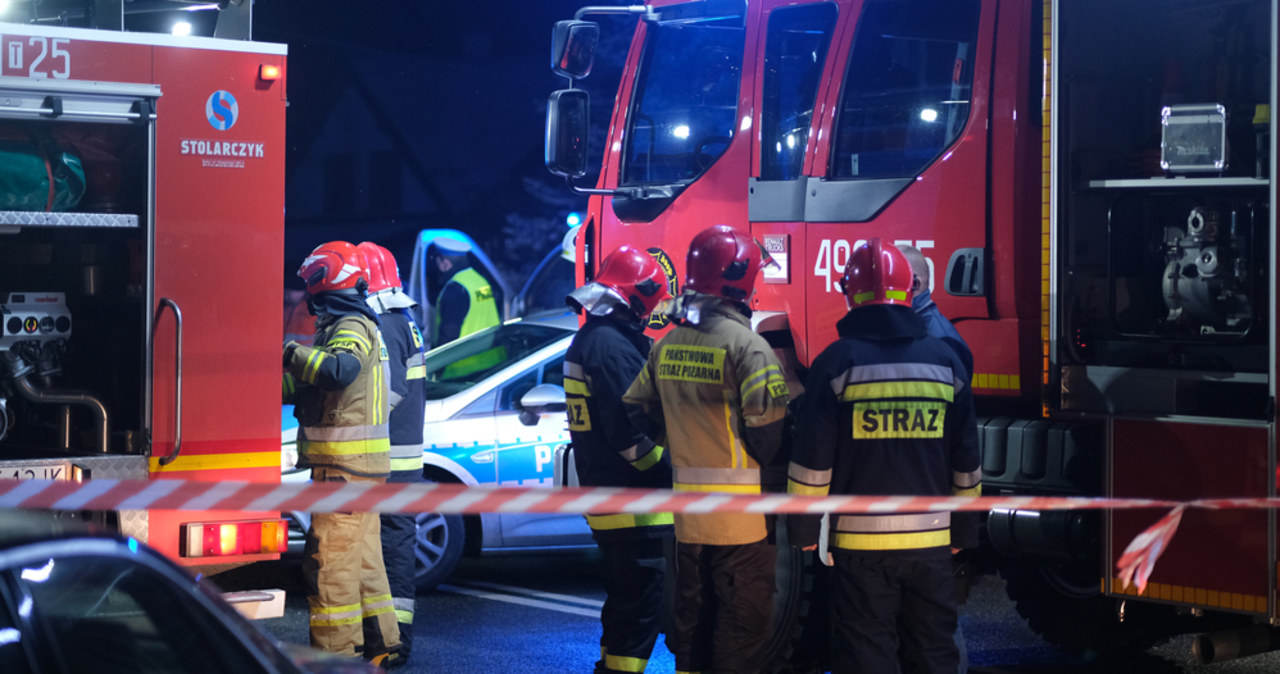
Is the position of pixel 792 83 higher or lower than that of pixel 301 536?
higher

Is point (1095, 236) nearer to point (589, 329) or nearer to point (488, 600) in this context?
point (589, 329)

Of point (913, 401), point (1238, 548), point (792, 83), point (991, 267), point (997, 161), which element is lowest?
point (1238, 548)

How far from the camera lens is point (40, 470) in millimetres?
4277

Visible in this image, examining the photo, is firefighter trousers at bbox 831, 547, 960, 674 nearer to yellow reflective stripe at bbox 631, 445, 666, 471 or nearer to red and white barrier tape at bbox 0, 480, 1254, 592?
red and white barrier tape at bbox 0, 480, 1254, 592

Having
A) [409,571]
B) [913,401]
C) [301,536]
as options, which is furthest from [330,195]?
[913,401]

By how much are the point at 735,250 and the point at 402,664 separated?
102 inches

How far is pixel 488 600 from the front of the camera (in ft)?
25.1

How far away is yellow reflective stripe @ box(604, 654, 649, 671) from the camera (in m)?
5.41

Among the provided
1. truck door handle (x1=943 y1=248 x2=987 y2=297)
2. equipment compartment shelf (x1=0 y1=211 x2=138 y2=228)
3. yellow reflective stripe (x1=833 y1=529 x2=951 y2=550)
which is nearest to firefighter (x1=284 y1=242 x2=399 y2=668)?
equipment compartment shelf (x1=0 y1=211 x2=138 y2=228)

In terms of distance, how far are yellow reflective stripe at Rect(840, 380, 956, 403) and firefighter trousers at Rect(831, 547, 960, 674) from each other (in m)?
0.52

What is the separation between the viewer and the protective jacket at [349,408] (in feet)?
18.7

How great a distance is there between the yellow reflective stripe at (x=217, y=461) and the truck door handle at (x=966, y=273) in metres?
2.71

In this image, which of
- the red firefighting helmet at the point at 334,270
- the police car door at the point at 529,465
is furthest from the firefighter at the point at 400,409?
the police car door at the point at 529,465

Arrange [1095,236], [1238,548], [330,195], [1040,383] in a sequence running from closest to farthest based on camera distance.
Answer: [1238,548] → [1095,236] → [1040,383] → [330,195]
